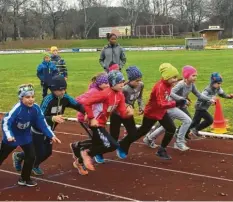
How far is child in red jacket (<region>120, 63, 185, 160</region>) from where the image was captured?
7.29 m

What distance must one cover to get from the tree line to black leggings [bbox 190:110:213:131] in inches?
3261

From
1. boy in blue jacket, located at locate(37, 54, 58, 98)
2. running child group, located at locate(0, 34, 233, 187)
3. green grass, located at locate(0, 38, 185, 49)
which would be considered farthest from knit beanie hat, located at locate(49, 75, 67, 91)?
green grass, located at locate(0, 38, 185, 49)

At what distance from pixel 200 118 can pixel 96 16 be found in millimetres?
87794

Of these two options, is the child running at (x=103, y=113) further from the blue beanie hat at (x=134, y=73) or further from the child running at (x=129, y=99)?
the blue beanie hat at (x=134, y=73)

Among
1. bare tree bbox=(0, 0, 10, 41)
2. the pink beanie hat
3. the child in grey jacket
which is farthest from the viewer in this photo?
bare tree bbox=(0, 0, 10, 41)

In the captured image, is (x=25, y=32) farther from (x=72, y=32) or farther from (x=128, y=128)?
(x=128, y=128)

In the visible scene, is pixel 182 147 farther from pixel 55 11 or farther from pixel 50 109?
pixel 55 11

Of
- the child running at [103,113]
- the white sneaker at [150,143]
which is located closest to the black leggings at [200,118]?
the white sneaker at [150,143]

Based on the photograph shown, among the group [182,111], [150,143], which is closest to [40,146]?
[150,143]

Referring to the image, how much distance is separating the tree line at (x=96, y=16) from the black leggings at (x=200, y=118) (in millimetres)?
82837

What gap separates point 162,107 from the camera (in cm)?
726

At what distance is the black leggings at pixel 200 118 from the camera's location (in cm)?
897

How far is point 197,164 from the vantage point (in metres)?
7.13

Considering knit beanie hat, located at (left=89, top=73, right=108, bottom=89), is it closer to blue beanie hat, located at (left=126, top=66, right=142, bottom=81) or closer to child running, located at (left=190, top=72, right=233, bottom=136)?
blue beanie hat, located at (left=126, top=66, right=142, bottom=81)
